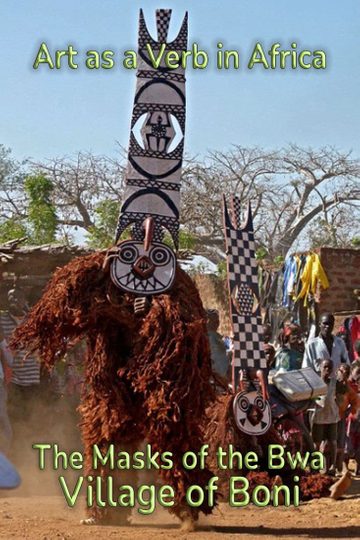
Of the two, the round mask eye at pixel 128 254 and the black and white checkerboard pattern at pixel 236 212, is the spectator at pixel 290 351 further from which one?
the round mask eye at pixel 128 254

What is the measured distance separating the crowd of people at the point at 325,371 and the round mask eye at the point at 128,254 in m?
3.44

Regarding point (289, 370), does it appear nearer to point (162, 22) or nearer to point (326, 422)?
point (326, 422)

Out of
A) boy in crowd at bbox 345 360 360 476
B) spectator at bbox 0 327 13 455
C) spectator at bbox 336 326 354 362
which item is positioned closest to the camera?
spectator at bbox 0 327 13 455

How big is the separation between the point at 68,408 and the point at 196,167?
1722cm

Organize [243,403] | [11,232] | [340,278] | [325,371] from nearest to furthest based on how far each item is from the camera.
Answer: [243,403], [325,371], [11,232], [340,278]

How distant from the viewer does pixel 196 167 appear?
27.9m

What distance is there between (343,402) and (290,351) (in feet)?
2.62

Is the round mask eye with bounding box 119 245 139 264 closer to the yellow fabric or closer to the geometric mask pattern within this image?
the geometric mask pattern

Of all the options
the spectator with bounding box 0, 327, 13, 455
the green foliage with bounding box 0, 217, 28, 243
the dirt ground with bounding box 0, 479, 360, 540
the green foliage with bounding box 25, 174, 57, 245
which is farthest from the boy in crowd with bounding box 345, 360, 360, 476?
the green foliage with bounding box 25, 174, 57, 245

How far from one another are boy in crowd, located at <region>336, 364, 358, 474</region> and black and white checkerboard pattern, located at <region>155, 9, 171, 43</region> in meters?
4.63

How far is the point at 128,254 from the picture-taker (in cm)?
702

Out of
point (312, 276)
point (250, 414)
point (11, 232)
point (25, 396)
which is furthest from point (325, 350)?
point (11, 232)

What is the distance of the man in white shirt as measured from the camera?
10586 millimetres

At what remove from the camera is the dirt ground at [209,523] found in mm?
6496
